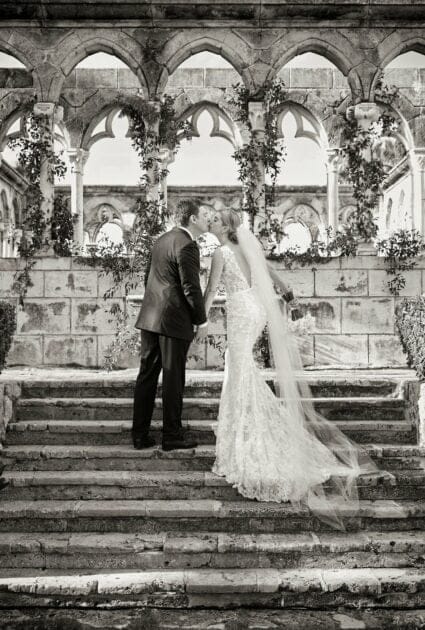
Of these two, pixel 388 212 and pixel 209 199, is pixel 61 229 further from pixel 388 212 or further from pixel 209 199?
pixel 388 212

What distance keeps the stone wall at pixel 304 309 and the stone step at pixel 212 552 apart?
13.0 ft

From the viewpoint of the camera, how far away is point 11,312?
18.9 ft

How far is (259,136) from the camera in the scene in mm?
8352

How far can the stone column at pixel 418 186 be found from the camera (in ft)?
35.5

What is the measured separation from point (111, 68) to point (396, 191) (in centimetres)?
771

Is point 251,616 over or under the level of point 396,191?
under

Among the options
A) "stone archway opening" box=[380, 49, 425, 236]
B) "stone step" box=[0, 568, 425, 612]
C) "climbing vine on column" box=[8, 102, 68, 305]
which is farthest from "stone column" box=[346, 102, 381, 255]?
"stone step" box=[0, 568, 425, 612]

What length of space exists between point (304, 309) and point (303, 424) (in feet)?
11.1

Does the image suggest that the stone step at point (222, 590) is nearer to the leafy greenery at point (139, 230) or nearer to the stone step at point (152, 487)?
the stone step at point (152, 487)

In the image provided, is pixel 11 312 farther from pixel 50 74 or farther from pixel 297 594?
pixel 50 74

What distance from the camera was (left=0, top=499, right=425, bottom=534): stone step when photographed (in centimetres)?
424

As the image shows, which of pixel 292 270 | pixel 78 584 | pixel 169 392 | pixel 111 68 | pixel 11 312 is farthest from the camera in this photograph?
pixel 111 68

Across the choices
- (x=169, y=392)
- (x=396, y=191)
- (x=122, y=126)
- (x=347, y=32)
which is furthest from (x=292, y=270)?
(x=396, y=191)

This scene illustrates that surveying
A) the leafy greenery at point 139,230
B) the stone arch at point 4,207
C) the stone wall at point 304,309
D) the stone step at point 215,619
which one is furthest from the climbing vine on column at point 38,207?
the stone arch at point 4,207
